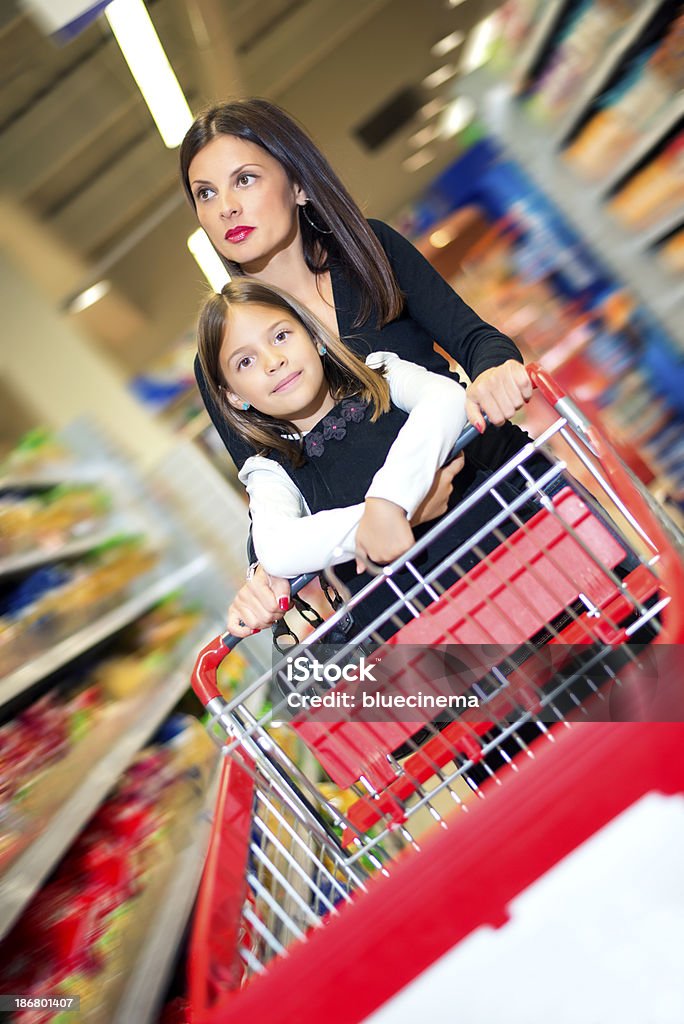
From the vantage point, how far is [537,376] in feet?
4.55

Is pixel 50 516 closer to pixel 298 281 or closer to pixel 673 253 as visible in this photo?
pixel 298 281

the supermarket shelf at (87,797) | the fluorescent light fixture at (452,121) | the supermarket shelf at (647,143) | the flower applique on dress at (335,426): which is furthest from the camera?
the fluorescent light fixture at (452,121)

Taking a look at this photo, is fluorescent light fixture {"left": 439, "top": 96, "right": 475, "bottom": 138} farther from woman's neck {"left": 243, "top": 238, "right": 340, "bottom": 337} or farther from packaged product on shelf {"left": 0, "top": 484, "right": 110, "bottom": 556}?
woman's neck {"left": 243, "top": 238, "right": 340, "bottom": 337}

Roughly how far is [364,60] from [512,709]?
5864 mm

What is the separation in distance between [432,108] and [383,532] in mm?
6124

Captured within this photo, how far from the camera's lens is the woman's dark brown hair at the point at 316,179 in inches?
63.7

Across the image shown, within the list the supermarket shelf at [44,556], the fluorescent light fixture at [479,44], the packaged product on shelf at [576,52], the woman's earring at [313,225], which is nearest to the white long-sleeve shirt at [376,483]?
the woman's earring at [313,225]

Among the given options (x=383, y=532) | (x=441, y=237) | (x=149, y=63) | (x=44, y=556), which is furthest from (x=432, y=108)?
(x=383, y=532)

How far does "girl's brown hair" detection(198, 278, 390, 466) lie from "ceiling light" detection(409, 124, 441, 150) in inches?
228

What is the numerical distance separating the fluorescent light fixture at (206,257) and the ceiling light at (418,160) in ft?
6.97

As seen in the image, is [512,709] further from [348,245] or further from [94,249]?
[94,249]

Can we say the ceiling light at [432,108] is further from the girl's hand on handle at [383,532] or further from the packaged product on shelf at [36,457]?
the girl's hand on handle at [383,532]

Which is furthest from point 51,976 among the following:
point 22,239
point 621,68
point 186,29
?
point 186,29

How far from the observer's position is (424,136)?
700 cm
